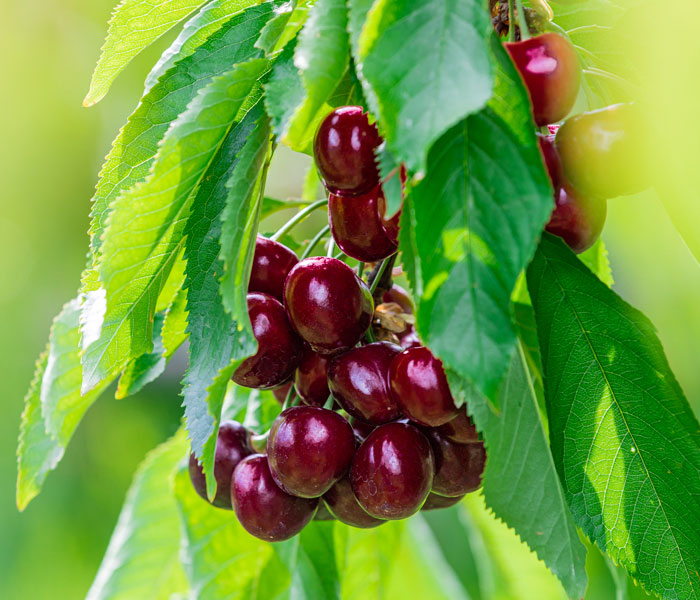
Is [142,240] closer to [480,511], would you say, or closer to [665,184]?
[665,184]

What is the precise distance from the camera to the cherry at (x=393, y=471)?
69cm

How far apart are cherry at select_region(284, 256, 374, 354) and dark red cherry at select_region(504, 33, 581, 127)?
0.22 m

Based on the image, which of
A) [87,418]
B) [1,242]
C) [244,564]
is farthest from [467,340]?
[1,242]

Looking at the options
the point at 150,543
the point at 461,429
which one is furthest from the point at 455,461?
the point at 150,543

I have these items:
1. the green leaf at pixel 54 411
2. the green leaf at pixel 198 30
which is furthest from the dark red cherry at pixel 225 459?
the green leaf at pixel 198 30

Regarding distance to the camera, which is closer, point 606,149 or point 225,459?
point 606,149

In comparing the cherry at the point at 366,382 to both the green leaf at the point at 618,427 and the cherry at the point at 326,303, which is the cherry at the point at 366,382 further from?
the green leaf at the point at 618,427

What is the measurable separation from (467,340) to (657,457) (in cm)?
33

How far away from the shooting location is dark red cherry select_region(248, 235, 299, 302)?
79 centimetres

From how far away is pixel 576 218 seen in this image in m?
0.67

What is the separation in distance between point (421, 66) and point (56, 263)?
3.12 metres

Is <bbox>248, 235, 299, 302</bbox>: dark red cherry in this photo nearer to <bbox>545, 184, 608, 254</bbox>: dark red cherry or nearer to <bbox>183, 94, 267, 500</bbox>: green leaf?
<bbox>183, 94, 267, 500</bbox>: green leaf

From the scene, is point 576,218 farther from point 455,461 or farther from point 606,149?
point 455,461

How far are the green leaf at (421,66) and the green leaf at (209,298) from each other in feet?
0.52
